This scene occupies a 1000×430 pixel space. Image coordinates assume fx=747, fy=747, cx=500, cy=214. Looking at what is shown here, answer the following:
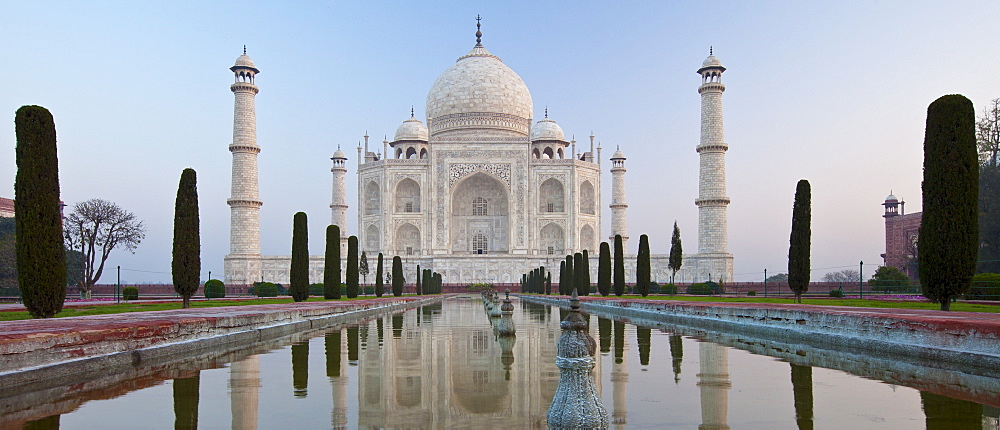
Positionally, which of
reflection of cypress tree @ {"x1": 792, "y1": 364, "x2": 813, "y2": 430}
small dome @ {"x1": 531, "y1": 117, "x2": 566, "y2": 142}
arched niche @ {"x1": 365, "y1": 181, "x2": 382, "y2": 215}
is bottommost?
reflection of cypress tree @ {"x1": 792, "y1": 364, "x2": 813, "y2": 430}

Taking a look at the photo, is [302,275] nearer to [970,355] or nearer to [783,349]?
[783,349]

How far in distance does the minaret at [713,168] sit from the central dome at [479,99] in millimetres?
13466

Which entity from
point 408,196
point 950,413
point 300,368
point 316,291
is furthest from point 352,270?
point 408,196

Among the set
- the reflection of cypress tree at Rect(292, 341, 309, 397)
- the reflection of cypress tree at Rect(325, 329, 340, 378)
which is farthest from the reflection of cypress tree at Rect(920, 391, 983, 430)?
the reflection of cypress tree at Rect(325, 329, 340, 378)

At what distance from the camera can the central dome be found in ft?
143

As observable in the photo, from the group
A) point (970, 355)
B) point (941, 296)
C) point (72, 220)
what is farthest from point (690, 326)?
point (72, 220)

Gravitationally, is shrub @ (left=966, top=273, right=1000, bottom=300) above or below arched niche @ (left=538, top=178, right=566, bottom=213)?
below

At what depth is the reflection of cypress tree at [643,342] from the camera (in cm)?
533

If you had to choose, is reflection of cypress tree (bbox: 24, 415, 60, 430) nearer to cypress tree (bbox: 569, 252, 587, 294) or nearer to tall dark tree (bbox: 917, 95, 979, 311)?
tall dark tree (bbox: 917, 95, 979, 311)

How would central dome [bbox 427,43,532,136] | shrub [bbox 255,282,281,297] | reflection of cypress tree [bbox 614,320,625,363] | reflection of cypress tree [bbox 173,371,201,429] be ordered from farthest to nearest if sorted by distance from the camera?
central dome [bbox 427,43,532,136], shrub [bbox 255,282,281,297], reflection of cypress tree [bbox 614,320,625,363], reflection of cypress tree [bbox 173,371,201,429]

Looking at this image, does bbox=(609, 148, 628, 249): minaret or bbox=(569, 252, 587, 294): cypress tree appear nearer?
bbox=(569, 252, 587, 294): cypress tree

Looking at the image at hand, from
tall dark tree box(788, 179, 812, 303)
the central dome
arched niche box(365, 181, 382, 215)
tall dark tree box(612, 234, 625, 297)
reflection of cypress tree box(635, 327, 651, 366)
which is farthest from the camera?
the central dome

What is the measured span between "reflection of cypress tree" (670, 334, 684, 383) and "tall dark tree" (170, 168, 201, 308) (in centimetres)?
923

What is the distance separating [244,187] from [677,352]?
30021mm
